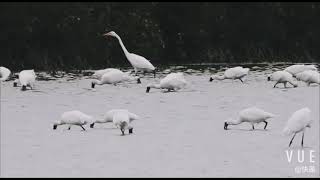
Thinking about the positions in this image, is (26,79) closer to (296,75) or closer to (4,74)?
(4,74)

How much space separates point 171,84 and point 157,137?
787cm

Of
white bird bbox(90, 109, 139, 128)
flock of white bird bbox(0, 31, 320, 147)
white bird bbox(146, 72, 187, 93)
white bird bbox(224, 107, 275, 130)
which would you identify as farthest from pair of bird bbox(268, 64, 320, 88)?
white bird bbox(90, 109, 139, 128)

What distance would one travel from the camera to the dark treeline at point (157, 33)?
34938 mm

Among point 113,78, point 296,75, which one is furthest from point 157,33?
point 296,75

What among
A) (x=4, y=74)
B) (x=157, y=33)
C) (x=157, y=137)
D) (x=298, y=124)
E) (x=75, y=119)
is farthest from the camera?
(x=157, y=33)

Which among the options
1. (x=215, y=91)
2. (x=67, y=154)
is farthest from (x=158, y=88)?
(x=67, y=154)

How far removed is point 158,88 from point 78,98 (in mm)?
2237

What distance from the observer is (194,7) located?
39469 mm

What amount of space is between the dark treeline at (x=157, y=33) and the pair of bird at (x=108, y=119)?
1905cm

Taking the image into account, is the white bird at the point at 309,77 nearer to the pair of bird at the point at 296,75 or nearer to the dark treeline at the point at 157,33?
the pair of bird at the point at 296,75

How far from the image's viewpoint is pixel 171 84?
2152 cm

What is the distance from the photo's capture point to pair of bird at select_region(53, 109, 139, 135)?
13951mm

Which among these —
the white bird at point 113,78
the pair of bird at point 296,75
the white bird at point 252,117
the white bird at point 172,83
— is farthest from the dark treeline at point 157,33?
the white bird at point 252,117

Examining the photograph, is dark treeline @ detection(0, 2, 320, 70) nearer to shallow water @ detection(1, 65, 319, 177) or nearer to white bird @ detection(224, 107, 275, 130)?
shallow water @ detection(1, 65, 319, 177)
